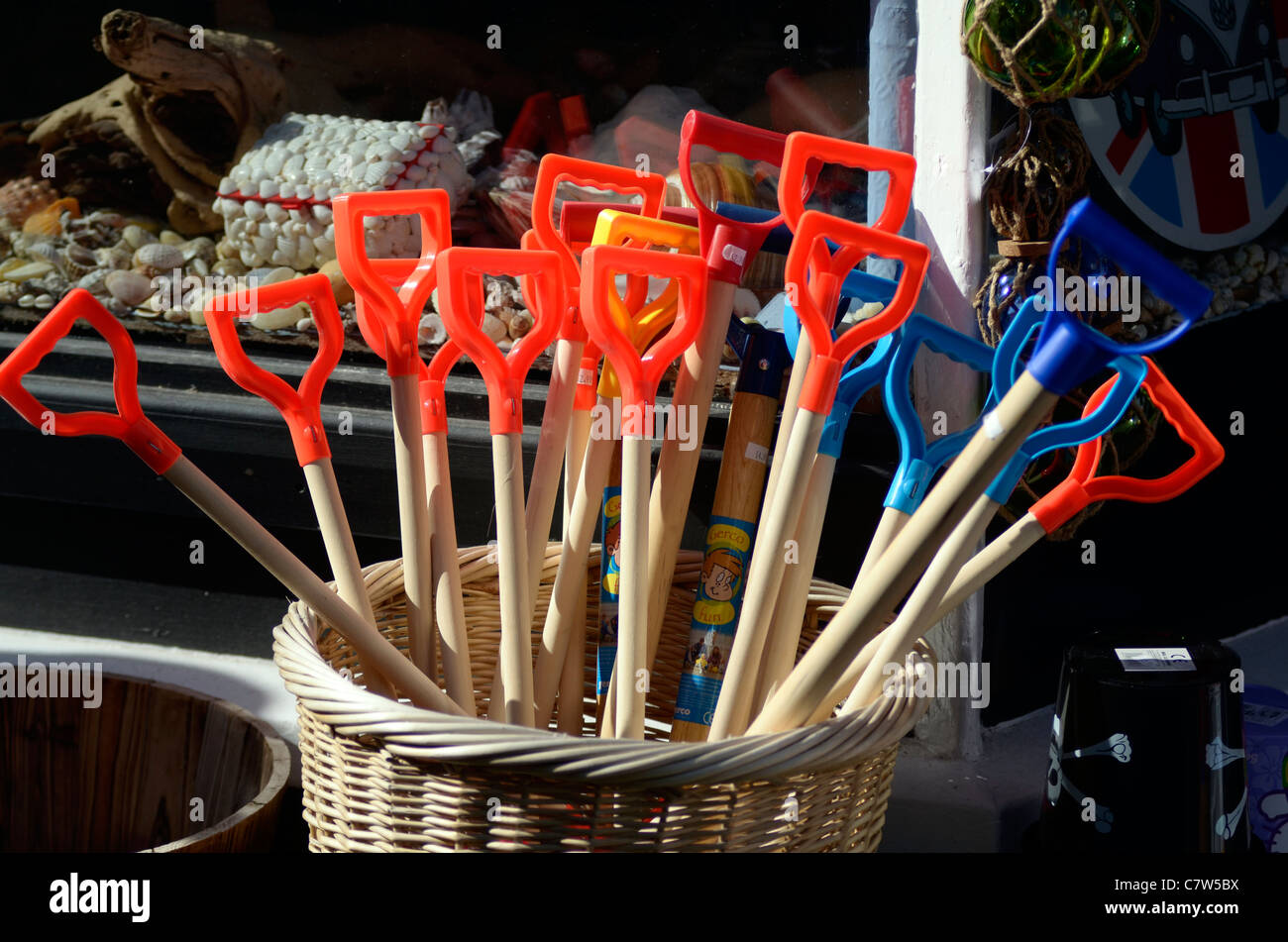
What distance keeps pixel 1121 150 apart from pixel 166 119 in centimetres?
144

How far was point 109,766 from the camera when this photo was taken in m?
1.50

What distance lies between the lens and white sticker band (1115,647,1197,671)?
3.68 ft

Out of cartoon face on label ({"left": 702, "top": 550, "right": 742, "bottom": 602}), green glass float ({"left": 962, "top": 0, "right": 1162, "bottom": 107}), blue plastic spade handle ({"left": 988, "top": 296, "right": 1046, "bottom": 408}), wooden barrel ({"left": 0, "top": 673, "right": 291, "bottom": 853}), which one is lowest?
wooden barrel ({"left": 0, "top": 673, "right": 291, "bottom": 853})

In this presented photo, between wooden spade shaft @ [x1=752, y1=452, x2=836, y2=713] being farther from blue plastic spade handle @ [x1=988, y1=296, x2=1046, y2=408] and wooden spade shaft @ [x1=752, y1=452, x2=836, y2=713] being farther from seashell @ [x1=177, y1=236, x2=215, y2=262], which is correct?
seashell @ [x1=177, y1=236, x2=215, y2=262]

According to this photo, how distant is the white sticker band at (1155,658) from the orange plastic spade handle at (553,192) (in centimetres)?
61

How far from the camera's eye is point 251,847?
118cm

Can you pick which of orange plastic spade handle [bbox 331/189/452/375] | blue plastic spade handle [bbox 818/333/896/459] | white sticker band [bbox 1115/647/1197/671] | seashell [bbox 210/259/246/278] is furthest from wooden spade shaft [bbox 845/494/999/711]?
seashell [bbox 210/259/246/278]

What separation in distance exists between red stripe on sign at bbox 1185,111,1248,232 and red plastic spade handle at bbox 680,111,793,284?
79cm

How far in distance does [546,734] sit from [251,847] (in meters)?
0.47

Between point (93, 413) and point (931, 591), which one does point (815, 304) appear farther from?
point (93, 413)

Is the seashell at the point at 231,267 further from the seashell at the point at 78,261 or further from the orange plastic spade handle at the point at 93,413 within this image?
the orange plastic spade handle at the point at 93,413

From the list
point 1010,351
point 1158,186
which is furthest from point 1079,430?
point 1158,186
